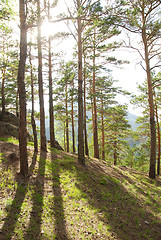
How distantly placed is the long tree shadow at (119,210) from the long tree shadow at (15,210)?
2505 millimetres

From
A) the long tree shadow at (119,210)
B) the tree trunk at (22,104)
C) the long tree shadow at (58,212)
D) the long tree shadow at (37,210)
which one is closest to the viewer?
the long tree shadow at (37,210)

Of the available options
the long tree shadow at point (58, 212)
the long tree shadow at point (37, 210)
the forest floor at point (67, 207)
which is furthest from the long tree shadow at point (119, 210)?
the long tree shadow at point (37, 210)

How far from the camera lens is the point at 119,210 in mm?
5617

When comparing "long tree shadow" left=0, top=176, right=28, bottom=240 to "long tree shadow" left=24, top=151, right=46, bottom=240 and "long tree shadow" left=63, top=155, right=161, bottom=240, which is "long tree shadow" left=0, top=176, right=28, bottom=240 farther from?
"long tree shadow" left=63, top=155, right=161, bottom=240

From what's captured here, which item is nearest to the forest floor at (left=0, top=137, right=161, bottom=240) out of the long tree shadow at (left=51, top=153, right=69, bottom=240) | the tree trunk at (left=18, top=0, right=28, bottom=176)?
the long tree shadow at (left=51, top=153, right=69, bottom=240)

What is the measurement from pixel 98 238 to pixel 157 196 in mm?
5520

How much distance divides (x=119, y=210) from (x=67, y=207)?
7.28ft

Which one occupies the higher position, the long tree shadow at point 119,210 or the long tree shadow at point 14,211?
the long tree shadow at point 14,211

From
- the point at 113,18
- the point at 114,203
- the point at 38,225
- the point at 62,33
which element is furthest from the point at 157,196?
the point at 62,33

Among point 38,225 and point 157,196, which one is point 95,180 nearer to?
point 157,196

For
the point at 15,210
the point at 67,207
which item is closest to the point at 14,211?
the point at 15,210

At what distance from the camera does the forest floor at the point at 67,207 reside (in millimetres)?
3928

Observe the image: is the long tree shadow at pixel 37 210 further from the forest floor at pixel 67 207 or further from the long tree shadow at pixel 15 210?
the long tree shadow at pixel 15 210

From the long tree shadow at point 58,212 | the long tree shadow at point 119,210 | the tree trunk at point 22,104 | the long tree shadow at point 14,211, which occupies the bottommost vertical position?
the long tree shadow at point 119,210
